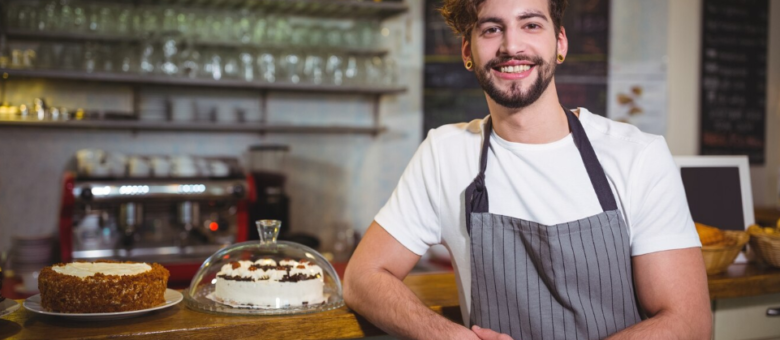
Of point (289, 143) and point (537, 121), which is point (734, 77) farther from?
point (537, 121)

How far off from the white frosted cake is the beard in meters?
0.60

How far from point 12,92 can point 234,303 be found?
303 centimetres

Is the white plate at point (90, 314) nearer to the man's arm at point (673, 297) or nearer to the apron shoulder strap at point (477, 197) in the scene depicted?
the apron shoulder strap at point (477, 197)

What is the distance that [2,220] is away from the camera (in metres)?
4.04

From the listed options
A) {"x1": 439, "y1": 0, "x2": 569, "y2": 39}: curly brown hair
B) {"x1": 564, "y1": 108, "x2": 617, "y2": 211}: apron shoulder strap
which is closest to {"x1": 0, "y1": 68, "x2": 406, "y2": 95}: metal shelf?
{"x1": 439, "y1": 0, "x2": 569, "y2": 39}: curly brown hair

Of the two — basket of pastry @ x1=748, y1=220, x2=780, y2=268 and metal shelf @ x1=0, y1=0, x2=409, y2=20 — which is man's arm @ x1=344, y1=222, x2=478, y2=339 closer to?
basket of pastry @ x1=748, y1=220, x2=780, y2=268

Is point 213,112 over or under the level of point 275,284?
over

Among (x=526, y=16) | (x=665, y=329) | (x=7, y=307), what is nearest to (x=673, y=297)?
(x=665, y=329)

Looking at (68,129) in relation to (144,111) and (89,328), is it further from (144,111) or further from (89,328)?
(89,328)

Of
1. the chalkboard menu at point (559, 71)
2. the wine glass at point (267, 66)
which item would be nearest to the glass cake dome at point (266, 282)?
the wine glass at point (267, 66)

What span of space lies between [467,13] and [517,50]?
0.56 feet

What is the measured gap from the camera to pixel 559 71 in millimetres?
4703

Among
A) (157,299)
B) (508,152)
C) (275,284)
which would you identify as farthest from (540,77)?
(157,299)

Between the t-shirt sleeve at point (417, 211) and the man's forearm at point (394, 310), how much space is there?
112mm
